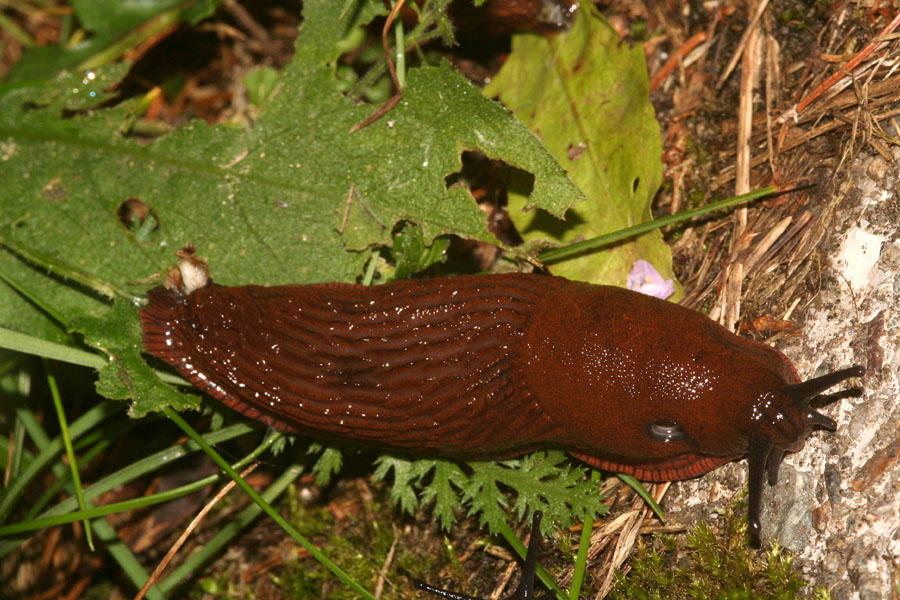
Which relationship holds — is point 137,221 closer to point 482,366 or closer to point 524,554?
point 482,366

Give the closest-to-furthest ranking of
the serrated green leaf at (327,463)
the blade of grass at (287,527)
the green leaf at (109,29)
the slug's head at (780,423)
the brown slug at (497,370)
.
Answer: the slug's head at (780,423) < the brown slug at (497,370) < the blade of grass at (287,527) < the serrated green leaf at (327,463) < the green leaf at (109,29)

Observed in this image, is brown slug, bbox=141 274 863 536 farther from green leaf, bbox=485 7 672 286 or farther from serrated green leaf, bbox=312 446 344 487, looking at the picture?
green leaf, bbox=485 7 672 286

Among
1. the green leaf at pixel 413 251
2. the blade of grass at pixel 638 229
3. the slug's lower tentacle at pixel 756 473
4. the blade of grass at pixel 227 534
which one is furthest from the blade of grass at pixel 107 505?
the slug's lower tentacle at pixel 756 473

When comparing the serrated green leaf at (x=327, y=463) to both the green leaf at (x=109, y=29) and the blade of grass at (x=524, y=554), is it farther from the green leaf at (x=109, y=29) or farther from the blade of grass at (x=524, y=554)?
the green leaf at (x=109, y=29)

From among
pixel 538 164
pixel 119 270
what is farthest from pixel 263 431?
pixel 538 164

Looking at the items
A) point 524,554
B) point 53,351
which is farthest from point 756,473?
point 53,351

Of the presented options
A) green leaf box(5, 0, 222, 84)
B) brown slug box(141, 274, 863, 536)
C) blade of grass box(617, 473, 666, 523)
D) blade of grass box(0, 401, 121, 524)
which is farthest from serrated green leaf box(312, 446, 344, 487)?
green leaf box(5, 0, 222, 84)
